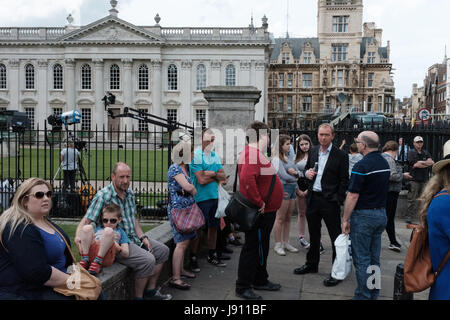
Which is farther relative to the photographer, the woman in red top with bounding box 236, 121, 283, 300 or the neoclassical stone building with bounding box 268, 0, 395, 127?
the neoclassical stone building with bounding box 268, 0, 395, 127

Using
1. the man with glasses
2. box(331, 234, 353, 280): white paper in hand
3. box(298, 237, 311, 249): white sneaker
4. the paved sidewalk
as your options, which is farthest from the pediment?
box(331, 234, 353, 280): white paper in hand

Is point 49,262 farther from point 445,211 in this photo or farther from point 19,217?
point 445,211

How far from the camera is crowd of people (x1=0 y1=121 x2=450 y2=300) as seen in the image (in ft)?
9.30

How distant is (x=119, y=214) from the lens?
430 centimetres

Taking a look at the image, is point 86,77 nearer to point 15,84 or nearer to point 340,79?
point 15,84

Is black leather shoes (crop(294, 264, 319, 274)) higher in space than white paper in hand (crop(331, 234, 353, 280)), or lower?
lower

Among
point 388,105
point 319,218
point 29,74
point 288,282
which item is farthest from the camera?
point 388,105

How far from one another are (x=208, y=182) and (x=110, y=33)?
46.4 metres

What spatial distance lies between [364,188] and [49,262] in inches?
124

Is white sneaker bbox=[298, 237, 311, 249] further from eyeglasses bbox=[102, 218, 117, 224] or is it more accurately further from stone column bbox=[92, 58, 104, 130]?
stone column bbox=[92, 58, 104, 130]

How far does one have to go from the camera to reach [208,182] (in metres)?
5.61

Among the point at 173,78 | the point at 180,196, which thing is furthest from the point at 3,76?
the point at 180,196

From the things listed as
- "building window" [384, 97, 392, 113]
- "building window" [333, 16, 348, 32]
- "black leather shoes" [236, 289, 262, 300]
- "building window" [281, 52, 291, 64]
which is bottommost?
"black leather shoes" [236, 289, 262, 300]

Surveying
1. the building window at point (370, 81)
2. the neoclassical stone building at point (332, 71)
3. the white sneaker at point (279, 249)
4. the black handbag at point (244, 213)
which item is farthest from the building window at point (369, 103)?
the black handbag at point (244, 213)
